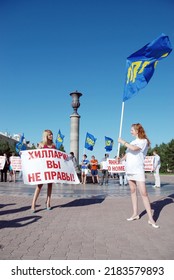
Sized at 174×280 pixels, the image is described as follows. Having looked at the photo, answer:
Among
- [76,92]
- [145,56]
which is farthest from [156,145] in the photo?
[145,56]

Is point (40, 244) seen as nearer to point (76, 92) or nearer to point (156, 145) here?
point (76, 92)

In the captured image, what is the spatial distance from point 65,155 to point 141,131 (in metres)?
2.81

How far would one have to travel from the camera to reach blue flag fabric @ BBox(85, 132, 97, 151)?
850 inches

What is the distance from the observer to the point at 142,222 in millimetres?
5680

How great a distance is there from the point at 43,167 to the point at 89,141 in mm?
14541

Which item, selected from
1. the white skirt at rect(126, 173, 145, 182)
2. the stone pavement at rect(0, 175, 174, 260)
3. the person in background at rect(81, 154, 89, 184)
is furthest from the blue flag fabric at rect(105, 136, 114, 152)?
the white skirt at rect(126, 173, 145, 182)

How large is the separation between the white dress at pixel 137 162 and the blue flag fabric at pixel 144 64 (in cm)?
245

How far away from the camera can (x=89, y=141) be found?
21703mm

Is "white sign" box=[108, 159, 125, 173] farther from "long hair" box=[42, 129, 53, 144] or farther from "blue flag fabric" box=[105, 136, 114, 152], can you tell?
"long hair" box=[42, 129, 53, 144]

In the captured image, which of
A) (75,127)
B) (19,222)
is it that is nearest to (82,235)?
(19,222)

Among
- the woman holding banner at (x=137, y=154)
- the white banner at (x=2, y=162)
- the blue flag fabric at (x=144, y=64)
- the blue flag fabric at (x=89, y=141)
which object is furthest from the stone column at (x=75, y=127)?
the woman holding banner at (x=137, y=154)

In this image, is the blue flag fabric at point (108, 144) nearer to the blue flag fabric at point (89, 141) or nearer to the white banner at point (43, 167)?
the blue flag fabric at point (89, 141)

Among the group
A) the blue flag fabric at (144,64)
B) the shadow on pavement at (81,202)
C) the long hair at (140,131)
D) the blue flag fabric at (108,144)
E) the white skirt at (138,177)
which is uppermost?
the blue flag fabric at (144,64)

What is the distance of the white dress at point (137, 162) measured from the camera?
220 inches
